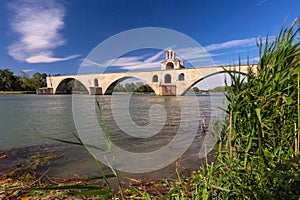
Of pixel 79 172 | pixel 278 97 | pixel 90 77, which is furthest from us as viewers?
pixel 90 77

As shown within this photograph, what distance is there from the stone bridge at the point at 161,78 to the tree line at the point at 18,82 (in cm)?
1635

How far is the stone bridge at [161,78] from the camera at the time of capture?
3550cm

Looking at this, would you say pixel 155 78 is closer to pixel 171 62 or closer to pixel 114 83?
pixel 171 62

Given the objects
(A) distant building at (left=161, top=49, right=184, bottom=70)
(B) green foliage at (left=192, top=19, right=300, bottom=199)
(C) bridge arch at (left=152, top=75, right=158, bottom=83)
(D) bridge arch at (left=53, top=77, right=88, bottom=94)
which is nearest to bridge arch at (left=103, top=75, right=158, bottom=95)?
(C) bridge arch at (left=152, top=75, right=158, bottom=83)

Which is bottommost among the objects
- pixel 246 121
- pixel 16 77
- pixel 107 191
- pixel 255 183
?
pixel 255 183

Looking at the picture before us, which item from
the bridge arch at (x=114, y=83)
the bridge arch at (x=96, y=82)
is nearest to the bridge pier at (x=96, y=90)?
the bridge arch at (x=114, y=83)

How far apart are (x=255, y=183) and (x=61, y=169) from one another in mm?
3277

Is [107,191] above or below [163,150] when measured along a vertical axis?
above

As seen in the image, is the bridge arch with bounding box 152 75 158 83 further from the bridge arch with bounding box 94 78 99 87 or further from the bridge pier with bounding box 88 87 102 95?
the bridge arch with bounding box 94 78 99 87

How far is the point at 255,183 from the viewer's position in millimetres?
1217

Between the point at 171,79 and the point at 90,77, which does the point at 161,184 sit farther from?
the point at 90,77

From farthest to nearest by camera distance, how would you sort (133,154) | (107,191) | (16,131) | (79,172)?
(16,131) < (133,154) < (79,172) < (107,191)

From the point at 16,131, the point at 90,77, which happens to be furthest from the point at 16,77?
the point at 16,131

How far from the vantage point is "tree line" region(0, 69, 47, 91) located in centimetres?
5450
